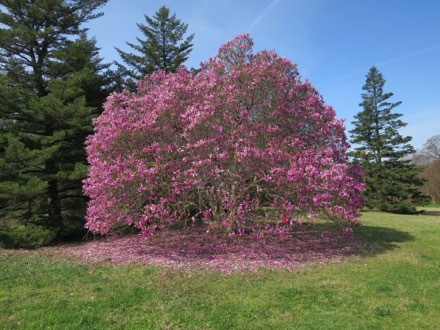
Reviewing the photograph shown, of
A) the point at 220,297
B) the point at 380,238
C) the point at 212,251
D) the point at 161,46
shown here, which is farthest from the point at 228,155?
the point at 161,46

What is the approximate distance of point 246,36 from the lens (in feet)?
35.6

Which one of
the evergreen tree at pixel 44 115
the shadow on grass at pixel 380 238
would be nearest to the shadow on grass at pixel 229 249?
the shadow on grass at pixel 380 238

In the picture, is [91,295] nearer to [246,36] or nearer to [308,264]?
[308,264]

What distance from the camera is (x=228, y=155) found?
8.63 metres

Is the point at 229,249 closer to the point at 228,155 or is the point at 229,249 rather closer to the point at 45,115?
the point at 228,155

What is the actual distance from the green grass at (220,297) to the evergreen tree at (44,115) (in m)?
4.14

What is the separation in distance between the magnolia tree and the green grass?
59.7 inches

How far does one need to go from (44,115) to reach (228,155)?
7636 mm

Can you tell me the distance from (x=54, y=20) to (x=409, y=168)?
88.6ft

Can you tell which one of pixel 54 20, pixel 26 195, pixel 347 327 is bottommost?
pixel 347 327

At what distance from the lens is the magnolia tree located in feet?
27.7

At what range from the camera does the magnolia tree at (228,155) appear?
27.7ft

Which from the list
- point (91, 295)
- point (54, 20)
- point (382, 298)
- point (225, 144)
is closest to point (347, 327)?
point (382, 298)

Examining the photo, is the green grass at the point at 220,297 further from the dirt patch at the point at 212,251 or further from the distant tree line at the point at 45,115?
the distant tree line at the point at 45,115
